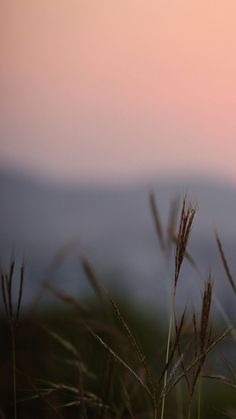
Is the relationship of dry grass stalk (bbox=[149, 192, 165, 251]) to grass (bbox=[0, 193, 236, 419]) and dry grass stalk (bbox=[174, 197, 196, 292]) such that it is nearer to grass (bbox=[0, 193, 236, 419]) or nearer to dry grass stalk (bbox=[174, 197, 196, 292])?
grass (bbox=[0, 193, 236, 419])

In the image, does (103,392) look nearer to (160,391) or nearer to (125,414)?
(160,391)

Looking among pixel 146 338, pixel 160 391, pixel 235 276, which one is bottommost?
pixel 146 338

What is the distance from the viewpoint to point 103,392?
3.79 ft

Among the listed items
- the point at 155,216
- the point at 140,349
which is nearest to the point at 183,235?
the point at 140,349

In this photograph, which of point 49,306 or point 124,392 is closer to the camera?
point 124,392

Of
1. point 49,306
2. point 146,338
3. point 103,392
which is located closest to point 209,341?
point 103,392

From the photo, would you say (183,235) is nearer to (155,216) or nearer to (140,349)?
(140,349)

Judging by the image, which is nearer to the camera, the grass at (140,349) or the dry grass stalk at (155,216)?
the grass at (140,349)

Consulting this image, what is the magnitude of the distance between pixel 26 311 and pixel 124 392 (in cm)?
20

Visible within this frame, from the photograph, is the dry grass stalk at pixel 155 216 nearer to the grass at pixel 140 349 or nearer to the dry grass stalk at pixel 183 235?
the grass at pixel 140 349

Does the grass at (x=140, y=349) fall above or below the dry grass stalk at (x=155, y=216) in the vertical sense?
below

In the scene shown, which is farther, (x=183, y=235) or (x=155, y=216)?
(x=155, y=216)

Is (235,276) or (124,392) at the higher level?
(235,276)

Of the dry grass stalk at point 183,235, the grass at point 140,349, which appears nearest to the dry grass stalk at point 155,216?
the grass at point 140,349
